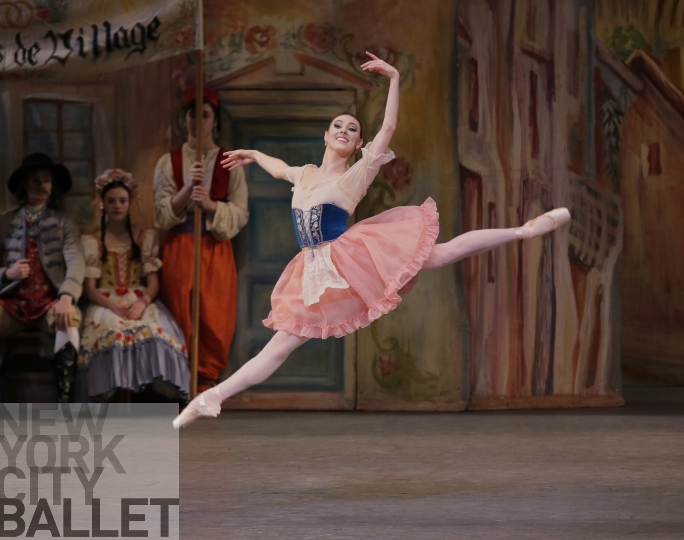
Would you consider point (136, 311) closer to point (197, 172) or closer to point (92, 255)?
point (92, 255)

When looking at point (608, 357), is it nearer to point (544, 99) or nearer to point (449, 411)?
point (449, 411)

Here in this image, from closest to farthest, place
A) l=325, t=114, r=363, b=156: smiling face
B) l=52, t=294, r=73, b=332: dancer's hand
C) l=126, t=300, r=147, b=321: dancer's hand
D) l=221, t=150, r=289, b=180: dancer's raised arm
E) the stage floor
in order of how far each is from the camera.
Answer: the stage floor, l=325, t=114, r=363, b=156: smiling face, l=221, t=150, r=289, b=180: dancer's raised arm, l=52, t=294, r=73, b=332: dancer's hand, l=126, t=300, r=147, b=321: dancer's hand

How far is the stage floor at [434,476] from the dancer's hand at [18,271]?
1443 mm

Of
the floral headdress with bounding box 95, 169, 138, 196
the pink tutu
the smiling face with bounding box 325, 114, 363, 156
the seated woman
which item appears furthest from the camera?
the floral headdress with bounding box 95, 169, 138, 196

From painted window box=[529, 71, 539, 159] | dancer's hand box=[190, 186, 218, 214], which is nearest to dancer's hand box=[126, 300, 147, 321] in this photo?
dancer's hand box=[190, 186, 218, 214]

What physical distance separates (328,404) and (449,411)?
0.79 metres

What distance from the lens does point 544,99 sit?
6.73 m

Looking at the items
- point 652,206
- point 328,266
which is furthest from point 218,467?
point 652,206

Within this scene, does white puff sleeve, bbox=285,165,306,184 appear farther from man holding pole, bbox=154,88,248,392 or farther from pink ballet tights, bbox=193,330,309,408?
man holding pole, bbox=154,88,248,392

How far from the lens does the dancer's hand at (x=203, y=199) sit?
623cm

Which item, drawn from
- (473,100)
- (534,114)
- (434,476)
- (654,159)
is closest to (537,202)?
(534,114)

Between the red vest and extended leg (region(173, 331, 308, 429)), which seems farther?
the red vest

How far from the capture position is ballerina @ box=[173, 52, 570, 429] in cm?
404

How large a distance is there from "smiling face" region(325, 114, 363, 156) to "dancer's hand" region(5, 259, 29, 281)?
2694 mm
